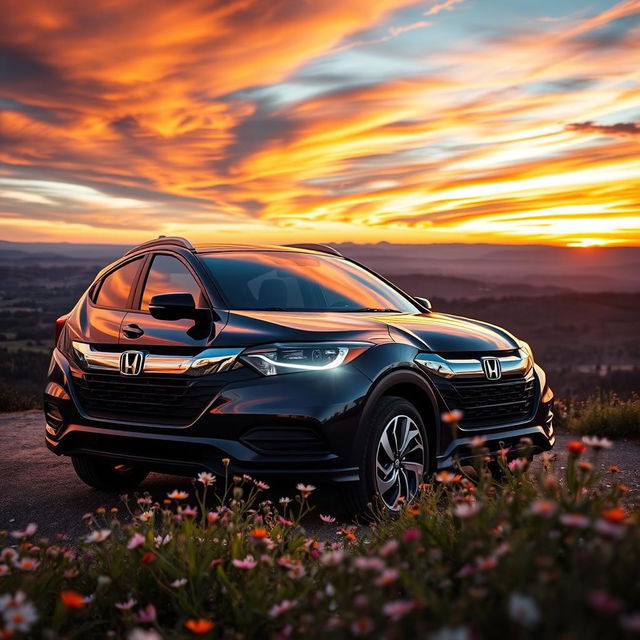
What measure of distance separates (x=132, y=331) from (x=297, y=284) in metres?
1.39

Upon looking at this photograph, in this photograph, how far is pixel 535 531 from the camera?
Result: 2514 millimetres

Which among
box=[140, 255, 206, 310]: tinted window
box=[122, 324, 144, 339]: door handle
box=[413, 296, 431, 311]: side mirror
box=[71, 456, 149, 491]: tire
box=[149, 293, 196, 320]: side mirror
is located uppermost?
box=[140, 255, 206, 310]: tinted window

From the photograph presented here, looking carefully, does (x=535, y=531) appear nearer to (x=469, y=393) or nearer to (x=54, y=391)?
(x=469, y=393)

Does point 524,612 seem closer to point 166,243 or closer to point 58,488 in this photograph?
point 166,243

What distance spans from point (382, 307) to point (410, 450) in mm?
1570

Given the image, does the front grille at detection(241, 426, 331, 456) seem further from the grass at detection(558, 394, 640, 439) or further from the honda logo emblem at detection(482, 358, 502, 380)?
the grass at detection(558, 394, 640, 439)

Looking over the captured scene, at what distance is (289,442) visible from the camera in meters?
4.65

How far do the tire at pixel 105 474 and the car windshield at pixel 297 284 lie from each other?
168 centimetres

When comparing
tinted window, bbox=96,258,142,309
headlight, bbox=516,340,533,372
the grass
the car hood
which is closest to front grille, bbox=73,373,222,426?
the car hood

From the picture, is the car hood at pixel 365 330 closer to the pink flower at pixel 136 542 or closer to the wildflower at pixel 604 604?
the pink flower at pixel 136 542

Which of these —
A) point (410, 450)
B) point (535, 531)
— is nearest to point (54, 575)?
point (535, 531)

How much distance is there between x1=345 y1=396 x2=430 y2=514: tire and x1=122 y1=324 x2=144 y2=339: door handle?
67.9 inches

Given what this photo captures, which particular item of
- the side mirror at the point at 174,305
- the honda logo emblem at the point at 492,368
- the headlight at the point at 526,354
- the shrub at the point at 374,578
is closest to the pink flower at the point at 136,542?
the shrub at the point at 374,578

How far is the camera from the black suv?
4672 mm
